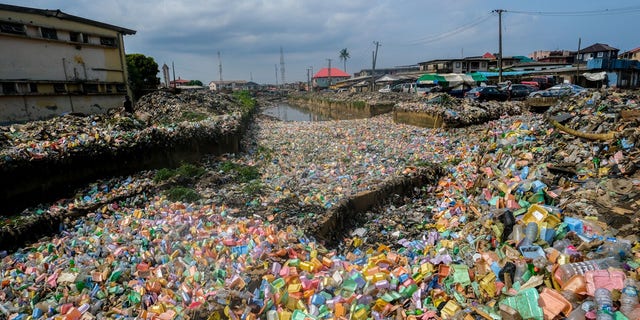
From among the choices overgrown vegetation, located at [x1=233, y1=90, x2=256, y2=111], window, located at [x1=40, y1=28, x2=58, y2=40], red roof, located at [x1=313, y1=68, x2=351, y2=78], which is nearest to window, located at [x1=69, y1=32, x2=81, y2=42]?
window, located at [x1=40, y1=28, x2=58, y2=40]

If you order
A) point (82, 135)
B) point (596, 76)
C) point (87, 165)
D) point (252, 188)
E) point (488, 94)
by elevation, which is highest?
point (596, 76)

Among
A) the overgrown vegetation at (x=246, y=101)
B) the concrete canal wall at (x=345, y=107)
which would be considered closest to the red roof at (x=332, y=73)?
the concrete canal wall at (x=345, y=107)

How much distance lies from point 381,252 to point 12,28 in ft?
50.3

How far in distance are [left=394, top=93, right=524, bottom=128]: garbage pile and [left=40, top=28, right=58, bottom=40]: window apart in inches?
601

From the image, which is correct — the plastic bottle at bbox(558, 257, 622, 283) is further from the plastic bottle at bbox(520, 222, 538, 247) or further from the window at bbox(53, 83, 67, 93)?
the window at bbox(53, 83, 67, 93)

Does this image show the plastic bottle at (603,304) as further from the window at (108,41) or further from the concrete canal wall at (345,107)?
the concrete canal wall at (345,107)

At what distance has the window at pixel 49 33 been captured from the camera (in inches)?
529

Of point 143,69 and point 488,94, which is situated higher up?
point 143,69

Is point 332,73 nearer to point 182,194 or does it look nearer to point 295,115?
point 295,115

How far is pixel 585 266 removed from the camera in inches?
118

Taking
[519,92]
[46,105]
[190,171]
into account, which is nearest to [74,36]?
[46,105]

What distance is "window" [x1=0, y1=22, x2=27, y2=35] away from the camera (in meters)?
12.0

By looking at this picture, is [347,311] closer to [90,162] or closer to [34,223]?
[34,223]

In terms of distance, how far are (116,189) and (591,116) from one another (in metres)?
10.1
